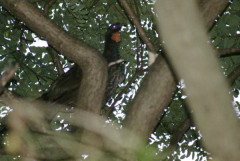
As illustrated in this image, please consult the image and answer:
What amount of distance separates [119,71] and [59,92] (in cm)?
109

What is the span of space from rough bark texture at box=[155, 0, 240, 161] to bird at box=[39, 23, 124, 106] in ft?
13.7

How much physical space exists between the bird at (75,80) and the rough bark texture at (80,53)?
1339mm

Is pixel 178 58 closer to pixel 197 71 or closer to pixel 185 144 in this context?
pixel 197 71

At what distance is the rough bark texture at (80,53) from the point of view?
4008 millimetres

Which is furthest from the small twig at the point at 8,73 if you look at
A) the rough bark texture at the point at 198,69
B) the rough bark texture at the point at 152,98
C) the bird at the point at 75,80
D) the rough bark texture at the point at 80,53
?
the bird at the point at 75,80

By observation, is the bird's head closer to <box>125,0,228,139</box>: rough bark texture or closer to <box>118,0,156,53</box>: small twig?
<box>118,0,156,53</box>: small twig

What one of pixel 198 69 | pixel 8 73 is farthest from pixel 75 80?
pixel 198 69

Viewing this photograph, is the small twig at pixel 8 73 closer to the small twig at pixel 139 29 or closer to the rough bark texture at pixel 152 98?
the rough bark texture at pixel 152 98

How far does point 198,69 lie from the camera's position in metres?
1.16

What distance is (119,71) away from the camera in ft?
21.2

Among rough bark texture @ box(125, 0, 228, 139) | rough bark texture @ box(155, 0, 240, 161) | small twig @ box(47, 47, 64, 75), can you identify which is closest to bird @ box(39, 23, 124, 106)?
small twig @ box(47, 47, 64, 75)

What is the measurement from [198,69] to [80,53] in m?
2.92

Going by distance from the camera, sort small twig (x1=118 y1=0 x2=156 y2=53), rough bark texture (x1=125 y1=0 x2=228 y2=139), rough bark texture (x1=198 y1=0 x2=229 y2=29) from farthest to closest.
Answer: small twig (x1=118 y1=0 x2=156 y2=53), rough bark texture (x1=198 y1=0 x2=229 y2=29), rough bark texture (x1=125 y1=0 x2=228 y2=139)

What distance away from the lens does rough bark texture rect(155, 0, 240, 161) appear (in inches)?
45.7
